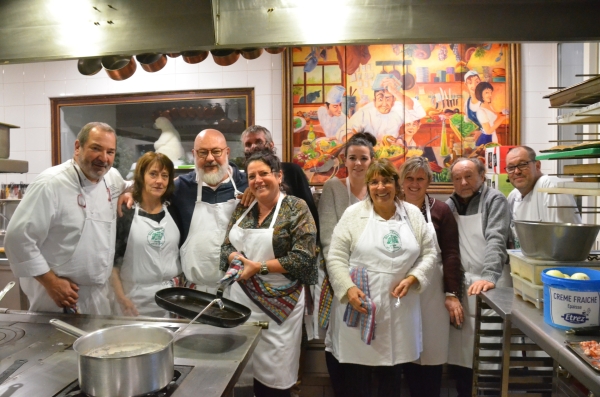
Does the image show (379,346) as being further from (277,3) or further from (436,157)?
(436,157)

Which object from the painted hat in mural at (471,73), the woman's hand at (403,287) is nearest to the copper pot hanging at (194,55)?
the woman's hand at (403,287)

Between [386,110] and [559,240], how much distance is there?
8.37 ft

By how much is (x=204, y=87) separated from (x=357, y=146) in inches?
86.8

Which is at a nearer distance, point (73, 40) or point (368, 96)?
point (73, 40)

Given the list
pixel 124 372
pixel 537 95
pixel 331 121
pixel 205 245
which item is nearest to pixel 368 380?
pixel 205 245

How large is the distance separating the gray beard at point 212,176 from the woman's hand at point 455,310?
1449 mm

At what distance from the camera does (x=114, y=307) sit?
2199 millimetres

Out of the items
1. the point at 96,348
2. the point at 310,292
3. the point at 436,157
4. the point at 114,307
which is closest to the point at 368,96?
the point at 436,157

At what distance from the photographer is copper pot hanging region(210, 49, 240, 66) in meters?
1.46

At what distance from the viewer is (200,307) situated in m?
1.62

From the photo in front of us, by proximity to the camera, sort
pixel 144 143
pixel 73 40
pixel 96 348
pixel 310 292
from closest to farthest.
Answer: pixel 96 348 < pixel 73 40 < pixel 310 292 < pixel 144 143

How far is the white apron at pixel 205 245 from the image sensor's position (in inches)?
87.5

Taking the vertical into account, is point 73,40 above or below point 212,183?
above

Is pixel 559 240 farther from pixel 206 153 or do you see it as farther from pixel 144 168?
pixel 144 168
